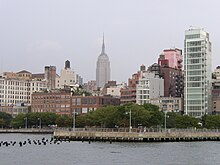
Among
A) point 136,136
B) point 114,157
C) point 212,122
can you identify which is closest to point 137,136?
point 136,136

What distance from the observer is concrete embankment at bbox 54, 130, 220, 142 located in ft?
449

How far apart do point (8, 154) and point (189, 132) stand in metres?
61.2

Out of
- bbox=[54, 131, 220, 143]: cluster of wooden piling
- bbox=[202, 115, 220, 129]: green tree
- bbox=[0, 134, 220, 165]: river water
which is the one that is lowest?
bbox=[0, 134, 220, 165]: river water

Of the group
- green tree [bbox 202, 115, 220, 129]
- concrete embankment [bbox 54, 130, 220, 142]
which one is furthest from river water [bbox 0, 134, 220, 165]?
green tree [bbox 202, 115, 220, 129]

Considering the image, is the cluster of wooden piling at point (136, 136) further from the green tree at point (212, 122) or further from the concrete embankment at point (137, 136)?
the green tree at point (212, 122)

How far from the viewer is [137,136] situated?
136 m

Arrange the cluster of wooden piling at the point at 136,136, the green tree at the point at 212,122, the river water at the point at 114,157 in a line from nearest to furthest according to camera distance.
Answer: the river water at the point at 114,157
the cluster of wooden piling at the point at 136,136
the green tree at the point at 212,122

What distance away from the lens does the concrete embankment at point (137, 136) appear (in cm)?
13675

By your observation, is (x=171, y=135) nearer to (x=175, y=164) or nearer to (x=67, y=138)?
(x=67, y=138)

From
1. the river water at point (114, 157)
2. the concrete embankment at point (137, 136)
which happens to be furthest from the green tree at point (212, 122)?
the river water at point (114, 157)

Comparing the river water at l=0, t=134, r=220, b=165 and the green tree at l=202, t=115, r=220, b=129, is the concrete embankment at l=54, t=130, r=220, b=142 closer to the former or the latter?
the river water at l=0, t=134, r=220, b=165

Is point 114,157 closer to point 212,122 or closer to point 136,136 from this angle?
point 136,136

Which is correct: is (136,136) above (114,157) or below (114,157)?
above

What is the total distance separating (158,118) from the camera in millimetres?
181000
